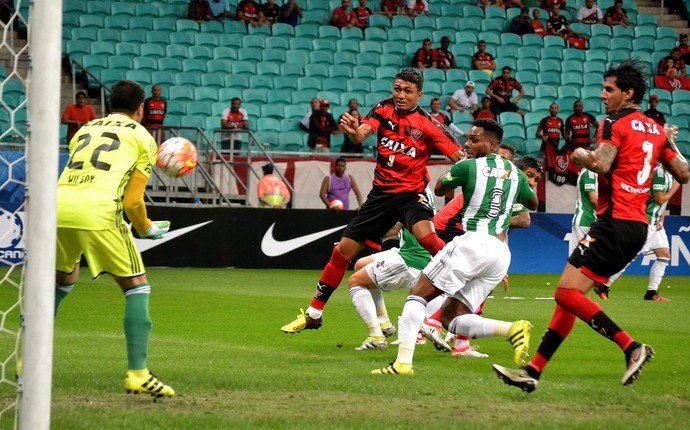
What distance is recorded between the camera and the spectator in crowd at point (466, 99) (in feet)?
76.7

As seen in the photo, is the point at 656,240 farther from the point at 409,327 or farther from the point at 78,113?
the point at 78,113

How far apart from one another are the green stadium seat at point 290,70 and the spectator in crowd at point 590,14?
872cm

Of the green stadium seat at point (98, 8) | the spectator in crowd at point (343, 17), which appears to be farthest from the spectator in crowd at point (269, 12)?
the green stadium seat at point (98, 8)

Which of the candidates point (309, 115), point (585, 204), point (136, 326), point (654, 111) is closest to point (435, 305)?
point (136, 326)

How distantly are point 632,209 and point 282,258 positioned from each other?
12.8m

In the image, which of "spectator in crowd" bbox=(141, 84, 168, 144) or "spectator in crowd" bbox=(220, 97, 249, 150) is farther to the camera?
"spectator in crowd" bbox=(220, 97, 249, 150)

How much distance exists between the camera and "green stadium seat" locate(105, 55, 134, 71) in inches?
859

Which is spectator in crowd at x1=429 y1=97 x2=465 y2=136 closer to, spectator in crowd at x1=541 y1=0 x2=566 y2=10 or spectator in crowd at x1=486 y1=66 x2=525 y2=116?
spectator in crowd at x1=486 y1=66 x2=525 y2=116

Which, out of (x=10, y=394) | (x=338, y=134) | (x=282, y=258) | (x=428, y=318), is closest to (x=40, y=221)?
(x=10, y=394)

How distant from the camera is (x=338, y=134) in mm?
21578

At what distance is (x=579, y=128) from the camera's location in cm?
2264

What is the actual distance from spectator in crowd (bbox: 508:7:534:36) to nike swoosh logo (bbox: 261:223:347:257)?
33.8 ft

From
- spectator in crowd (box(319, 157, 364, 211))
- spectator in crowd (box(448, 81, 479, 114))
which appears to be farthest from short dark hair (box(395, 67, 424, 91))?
spectator in crowd (box(448, 81, 479, 114))

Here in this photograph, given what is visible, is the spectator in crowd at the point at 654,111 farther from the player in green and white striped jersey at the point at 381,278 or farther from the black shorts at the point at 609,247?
the black shorts at the point at 609,247
